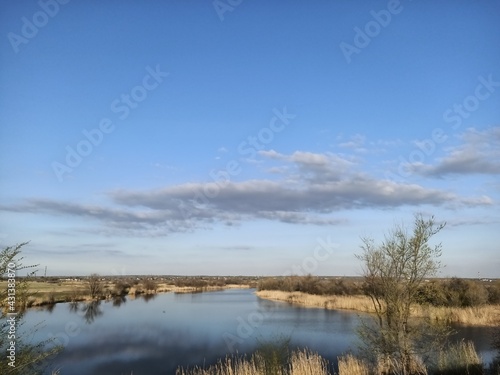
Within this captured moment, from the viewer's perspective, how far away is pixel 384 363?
10.6m

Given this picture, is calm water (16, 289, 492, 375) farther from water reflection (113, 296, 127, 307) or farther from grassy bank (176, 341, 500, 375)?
water reflection (113, 296, 127, 307)

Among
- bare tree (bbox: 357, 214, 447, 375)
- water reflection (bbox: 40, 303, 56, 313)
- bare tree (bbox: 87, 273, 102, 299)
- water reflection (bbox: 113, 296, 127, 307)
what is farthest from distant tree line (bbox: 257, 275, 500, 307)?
water reflection (bbox: 40, 303, 56, 313)

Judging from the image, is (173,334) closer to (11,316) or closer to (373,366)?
(373,366)

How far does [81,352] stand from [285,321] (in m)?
13.2

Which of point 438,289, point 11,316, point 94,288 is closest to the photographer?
point 11,316

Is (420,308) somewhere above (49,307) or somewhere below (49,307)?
above

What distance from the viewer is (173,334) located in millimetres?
23703

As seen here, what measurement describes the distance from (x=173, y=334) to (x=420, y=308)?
16136mm

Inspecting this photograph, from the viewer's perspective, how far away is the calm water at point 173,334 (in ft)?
55.5

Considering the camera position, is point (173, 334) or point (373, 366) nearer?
point (373, 366)

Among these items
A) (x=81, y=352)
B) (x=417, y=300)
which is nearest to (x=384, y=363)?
(x=417, y=300)

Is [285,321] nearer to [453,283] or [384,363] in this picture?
[453,283]

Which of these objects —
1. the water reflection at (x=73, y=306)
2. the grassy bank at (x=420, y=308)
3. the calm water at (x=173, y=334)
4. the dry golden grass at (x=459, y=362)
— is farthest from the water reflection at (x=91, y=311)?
the dry golden grass at (x=459, y=362)

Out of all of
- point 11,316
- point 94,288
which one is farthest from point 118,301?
point 11,316
